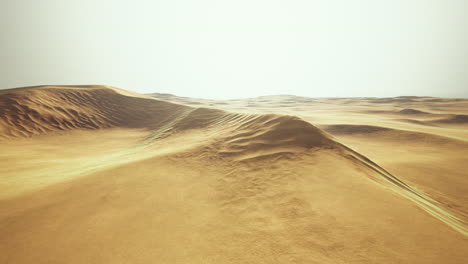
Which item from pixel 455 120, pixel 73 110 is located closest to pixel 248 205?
pixel 73 110

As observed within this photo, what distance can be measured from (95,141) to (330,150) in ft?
31.8

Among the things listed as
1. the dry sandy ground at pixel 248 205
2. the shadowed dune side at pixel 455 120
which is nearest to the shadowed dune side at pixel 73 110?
the dry sandy ground at pixel 248 205

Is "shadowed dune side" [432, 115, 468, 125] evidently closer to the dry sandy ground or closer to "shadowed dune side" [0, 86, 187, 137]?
the dry sandy ground

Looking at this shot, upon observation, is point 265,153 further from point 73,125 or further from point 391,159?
point 73,125

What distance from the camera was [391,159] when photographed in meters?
5.86

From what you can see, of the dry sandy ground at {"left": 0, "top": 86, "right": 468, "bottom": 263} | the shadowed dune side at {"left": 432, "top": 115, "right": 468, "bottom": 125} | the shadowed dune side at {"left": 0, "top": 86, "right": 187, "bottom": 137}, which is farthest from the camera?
the shadowed dune side at {"left": 432, "top": 115, "right": 468, "bottom": 125}

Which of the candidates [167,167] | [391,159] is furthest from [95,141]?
[391,159]

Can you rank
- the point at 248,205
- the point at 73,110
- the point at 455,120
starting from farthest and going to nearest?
1. the point at 455,120
2. the point at 73,110
3. the point at 248,205

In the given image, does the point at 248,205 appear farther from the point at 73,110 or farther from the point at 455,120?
the point at 455,120

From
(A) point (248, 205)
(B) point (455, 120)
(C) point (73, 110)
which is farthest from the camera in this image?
(B) point (455, 120)

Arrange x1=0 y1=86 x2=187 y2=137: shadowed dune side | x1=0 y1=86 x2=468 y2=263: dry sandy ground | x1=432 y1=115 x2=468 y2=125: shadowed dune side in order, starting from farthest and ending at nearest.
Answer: x1=432 y1=115 x2=468 y2=125: shadowed dune side < x1=0 y1=86 x2=187 y2=137: shadowed dune side < x1=0 y1=86 x2=468 y2=263: dry sandy ground

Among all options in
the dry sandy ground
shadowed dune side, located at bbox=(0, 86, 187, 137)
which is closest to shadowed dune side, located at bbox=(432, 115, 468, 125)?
the dry sandy ground

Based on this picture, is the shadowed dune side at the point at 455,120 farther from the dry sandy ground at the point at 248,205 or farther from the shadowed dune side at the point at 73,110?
the shadowed dune side at the point at 73,110

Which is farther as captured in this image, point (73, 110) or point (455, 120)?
point (455, 120)
